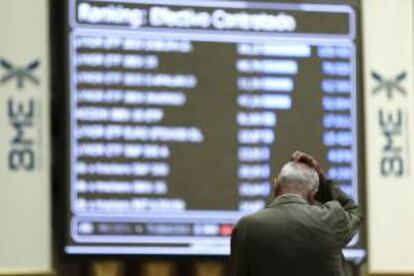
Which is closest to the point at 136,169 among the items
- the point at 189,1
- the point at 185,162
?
the point at 185,162

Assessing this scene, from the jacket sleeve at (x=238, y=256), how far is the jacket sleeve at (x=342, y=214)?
9.5 inches

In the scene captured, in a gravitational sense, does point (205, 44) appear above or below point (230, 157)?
above

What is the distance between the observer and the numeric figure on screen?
107 inches

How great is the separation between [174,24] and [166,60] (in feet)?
0.43

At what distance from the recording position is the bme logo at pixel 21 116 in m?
3.63

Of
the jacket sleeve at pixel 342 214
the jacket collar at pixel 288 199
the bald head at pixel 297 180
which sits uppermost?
the bald head at pixel 297 180

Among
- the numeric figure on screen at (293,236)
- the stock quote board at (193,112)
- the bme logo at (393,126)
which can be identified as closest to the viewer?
the numeric figure on screen at (293,236)

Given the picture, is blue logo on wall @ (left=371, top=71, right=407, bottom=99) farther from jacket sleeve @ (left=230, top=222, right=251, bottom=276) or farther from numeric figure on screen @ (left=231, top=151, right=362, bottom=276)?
jacket sleeve @ (left=230, top=222, right=251, bottom=276)

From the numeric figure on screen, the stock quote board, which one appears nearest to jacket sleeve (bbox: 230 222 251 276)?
the numeric figure on screen

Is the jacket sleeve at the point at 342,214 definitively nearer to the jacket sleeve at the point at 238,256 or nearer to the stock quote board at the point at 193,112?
the jacket sleeve at the point at 238,256

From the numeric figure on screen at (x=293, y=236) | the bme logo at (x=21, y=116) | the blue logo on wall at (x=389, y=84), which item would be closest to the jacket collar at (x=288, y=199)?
the numeric figure on screen at (x=293, y=236)

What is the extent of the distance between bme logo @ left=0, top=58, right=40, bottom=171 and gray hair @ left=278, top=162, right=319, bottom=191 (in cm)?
115

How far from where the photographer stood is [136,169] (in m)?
3.66

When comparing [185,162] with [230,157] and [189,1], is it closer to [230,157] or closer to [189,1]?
[230,157]
